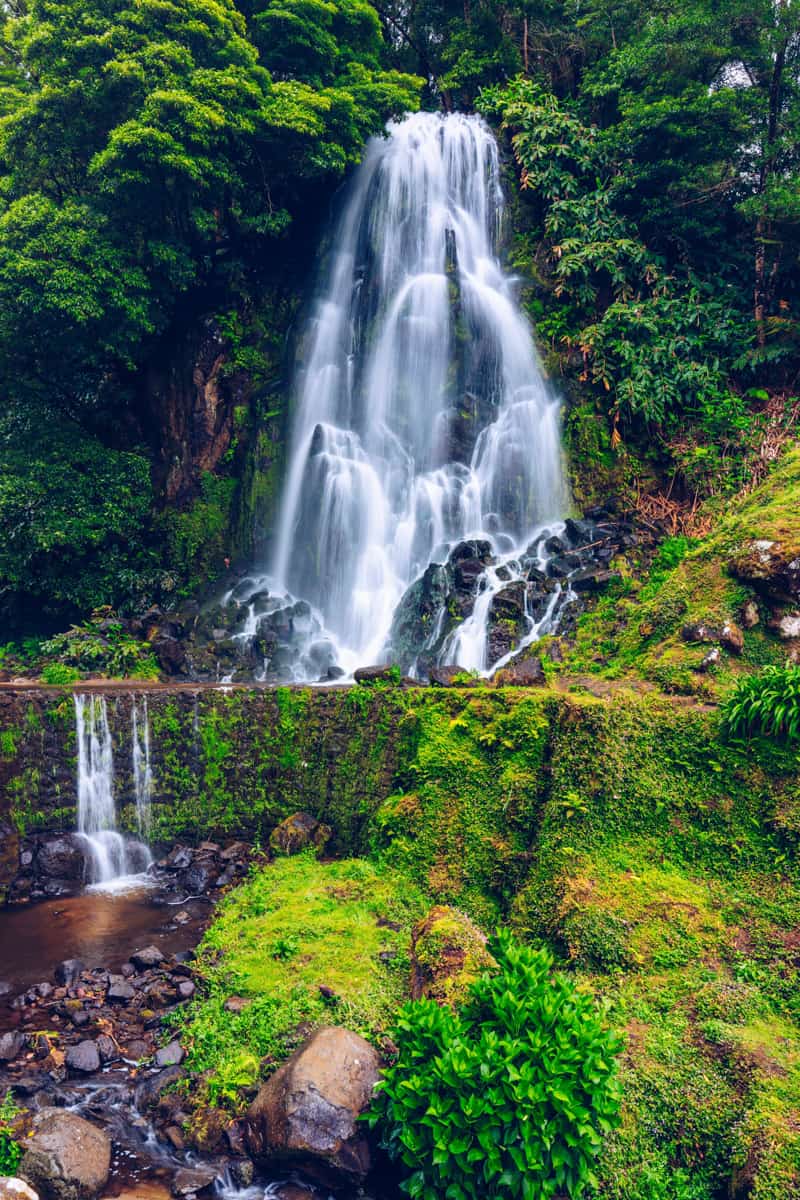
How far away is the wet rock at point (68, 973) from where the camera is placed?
7228 millimetres

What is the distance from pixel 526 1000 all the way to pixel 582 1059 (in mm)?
445

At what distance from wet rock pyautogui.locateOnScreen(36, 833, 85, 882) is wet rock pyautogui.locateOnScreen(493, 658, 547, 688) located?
6.11 meters

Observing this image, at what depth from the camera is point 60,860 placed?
384 inches

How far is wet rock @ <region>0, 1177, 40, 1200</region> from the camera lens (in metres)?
4.38

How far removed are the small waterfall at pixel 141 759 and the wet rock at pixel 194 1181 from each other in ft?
19.5

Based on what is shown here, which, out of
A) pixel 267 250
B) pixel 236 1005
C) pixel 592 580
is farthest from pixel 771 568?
pixel 267 250

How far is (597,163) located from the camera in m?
17.4

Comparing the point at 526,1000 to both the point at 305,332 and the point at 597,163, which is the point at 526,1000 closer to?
the point at 305,332

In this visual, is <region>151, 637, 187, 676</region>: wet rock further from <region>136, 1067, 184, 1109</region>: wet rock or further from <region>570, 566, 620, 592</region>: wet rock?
<region>136, 1067, 184, 1109</region>: wet rock

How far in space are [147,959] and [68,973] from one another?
2.50 feet

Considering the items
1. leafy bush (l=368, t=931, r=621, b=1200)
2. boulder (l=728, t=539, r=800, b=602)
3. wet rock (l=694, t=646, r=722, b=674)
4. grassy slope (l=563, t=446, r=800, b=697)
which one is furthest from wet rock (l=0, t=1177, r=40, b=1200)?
boulder (l=728, t=539, r=800, b=602)

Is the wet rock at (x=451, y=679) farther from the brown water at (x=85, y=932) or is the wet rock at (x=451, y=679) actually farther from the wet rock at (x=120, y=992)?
the wet rock at (x=120, y=992)

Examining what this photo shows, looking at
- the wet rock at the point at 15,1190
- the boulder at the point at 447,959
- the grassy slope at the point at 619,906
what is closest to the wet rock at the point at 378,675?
the grassy slope at the point at 619,906

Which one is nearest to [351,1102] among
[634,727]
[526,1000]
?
[526,1000]
